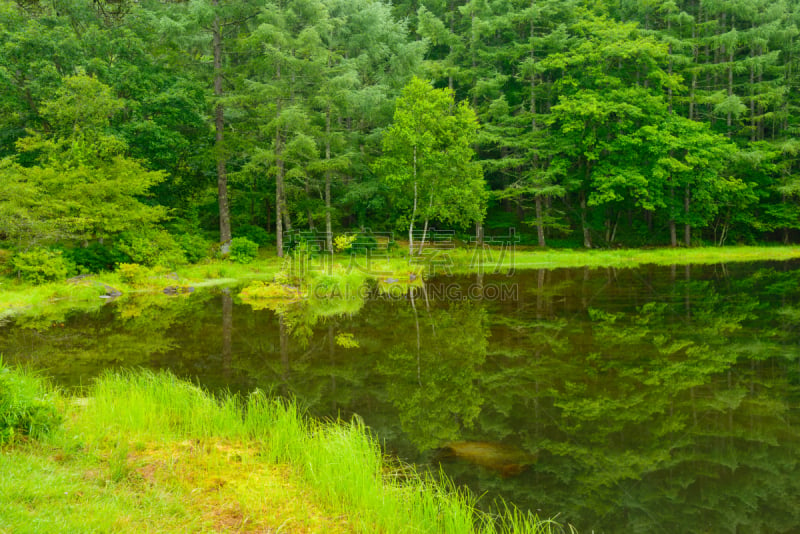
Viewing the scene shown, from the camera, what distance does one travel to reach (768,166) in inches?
1235

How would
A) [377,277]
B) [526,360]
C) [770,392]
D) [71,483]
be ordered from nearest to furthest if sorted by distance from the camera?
[71,483] < [770,392] < [526,360] < [377,277]

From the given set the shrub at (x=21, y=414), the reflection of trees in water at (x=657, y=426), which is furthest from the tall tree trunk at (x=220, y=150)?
the shrub at (x=21, y=414)

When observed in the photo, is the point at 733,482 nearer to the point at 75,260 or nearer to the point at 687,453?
the point at 687,453

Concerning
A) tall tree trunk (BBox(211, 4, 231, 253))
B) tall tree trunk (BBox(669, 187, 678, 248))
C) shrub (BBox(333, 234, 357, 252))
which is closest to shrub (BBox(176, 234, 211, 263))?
tall tree trunk (BBox(211, 4, 231, 253))

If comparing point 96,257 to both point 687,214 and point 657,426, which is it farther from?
point 687,214

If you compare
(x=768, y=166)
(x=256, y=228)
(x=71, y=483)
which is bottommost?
(x=71, y=483)

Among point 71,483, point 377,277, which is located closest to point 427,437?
point 71,483

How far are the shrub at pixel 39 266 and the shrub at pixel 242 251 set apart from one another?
828 cm

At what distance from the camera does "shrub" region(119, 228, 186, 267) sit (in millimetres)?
20703

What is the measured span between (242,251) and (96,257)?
726 cm

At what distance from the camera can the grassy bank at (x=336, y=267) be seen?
16547mm

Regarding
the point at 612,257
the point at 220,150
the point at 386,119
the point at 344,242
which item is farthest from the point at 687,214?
the point at 220,150

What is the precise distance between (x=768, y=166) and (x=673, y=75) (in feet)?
28.7

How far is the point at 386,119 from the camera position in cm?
3291
